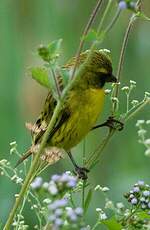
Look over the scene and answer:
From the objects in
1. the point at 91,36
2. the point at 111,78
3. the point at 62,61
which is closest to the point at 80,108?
the point at 111,78

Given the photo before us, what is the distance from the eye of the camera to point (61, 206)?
1557 millimetres

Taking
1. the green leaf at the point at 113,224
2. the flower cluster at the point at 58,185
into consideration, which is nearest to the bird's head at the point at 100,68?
the green leaf at the point at 113,224

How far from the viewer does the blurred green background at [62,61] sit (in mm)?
4152

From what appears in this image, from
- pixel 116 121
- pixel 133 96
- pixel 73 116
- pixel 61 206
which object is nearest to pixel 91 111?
pixel 73 116

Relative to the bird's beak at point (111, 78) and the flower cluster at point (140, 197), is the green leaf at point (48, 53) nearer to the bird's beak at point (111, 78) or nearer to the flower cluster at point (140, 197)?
the flower cluster at point (140, 197)

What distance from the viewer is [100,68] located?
129 inches

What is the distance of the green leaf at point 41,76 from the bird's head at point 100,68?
46.3 inches

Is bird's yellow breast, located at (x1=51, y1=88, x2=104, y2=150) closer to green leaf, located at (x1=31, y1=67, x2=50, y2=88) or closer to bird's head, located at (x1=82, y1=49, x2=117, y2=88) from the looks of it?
bird's head, located at (x1=82, y1=49, x2=117, y2=88)

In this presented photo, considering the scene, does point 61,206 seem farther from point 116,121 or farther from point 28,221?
point 28,221

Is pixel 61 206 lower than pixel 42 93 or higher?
lower

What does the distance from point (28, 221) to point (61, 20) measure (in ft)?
3.79

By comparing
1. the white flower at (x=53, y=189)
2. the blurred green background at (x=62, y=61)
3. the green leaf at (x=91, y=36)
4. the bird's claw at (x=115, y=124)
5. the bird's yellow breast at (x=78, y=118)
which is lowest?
the white flower at (x=53, y=189)

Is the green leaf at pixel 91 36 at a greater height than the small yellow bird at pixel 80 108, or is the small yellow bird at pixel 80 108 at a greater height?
the small yellow bird at pixel 80 108

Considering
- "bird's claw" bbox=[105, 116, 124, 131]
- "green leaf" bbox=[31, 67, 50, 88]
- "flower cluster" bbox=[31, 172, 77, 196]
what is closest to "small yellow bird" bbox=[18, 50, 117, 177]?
"bird's claw" bbox=[105, 116, 124, 131]
